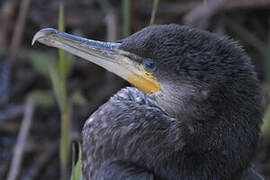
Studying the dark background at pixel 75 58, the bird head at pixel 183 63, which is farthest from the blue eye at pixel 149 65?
the dark background at pixel 75 58

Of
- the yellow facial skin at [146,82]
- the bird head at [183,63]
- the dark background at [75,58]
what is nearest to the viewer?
the bird head at [183,63]

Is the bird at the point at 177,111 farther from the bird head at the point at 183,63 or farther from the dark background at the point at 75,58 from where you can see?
the dark background at the point at 75,58

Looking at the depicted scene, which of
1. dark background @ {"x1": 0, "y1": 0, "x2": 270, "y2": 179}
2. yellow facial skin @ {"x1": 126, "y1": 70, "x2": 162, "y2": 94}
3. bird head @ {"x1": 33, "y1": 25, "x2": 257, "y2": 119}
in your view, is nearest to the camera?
bird head @ {"x1": 33, "y1": 25, "x2": 257, "y2": 119}

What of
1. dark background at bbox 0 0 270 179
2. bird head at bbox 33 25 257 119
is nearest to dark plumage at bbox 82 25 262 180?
bird head at bbox 33 25 257 119

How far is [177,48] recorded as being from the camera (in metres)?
1.59

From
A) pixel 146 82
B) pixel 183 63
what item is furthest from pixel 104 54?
pixel 183 63

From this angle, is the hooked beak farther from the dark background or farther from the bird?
A: the dark background

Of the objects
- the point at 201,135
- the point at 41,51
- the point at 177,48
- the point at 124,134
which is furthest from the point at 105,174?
the point at 41,51

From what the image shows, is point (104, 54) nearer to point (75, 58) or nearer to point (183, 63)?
point (183, 63)

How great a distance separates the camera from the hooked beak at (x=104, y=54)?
5.66ft

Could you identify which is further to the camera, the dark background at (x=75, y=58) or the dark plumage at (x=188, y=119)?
the dark background at (x=75, y=58)

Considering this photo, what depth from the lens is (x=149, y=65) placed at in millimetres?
1683

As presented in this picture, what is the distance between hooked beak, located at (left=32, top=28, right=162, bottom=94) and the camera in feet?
5.66

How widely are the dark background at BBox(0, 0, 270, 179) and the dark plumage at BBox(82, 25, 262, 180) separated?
134 centimetres
